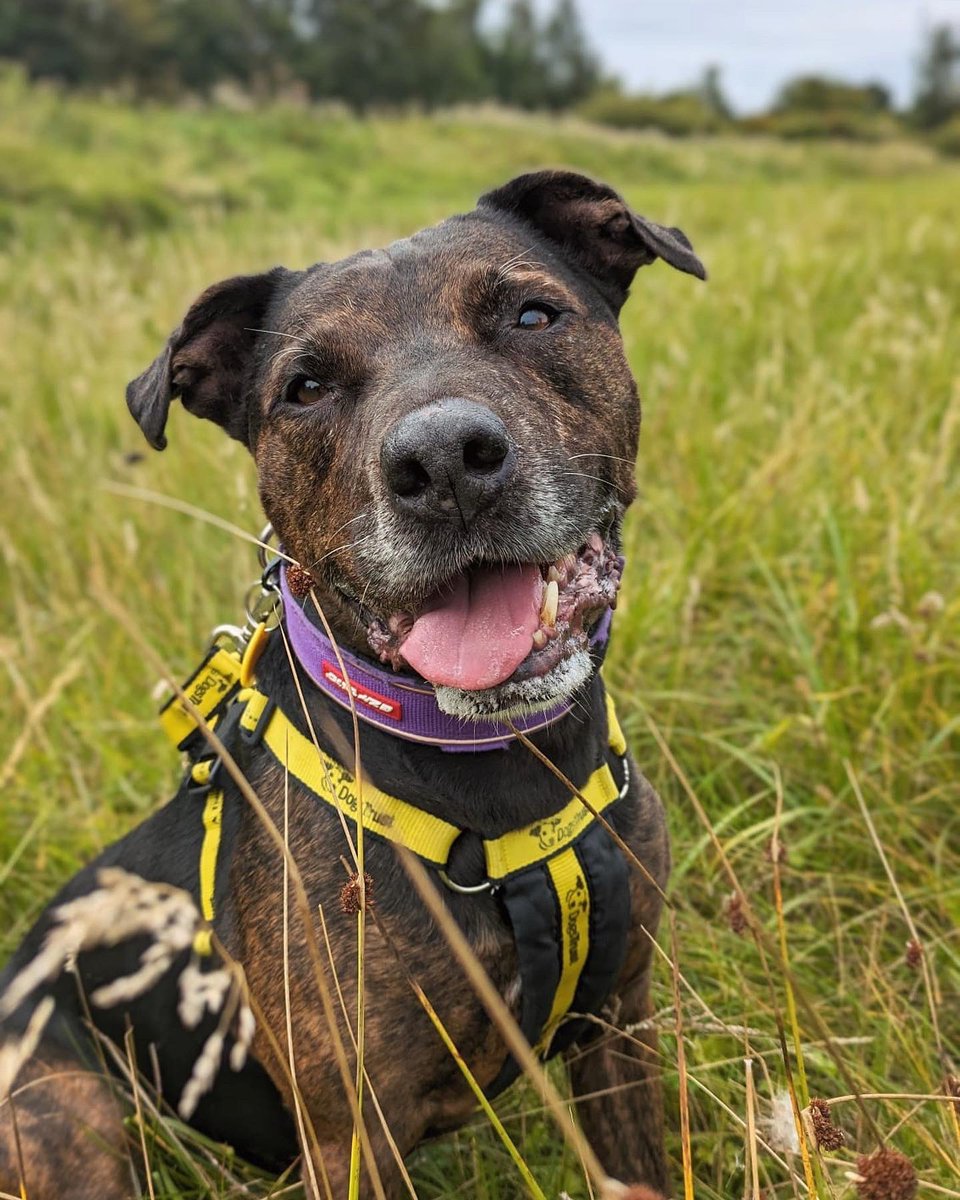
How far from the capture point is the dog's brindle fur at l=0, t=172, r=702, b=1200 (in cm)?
215

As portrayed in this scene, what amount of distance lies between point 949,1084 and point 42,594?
432 cm

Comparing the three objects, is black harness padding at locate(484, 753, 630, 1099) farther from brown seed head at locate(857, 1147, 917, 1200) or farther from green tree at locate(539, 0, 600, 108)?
green tree at locate(539, 0, 600, 108)

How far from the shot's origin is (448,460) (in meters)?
1.97

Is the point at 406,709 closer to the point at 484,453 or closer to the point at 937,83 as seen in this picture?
the point at 484,453

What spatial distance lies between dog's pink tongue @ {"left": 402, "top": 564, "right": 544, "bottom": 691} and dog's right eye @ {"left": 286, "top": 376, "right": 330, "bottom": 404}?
0.62 m

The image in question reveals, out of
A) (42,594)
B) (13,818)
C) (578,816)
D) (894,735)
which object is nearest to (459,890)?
(578,816)

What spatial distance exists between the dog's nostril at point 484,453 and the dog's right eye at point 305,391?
0.63 meters

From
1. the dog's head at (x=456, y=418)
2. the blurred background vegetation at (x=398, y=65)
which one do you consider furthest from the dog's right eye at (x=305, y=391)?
the blurred background vegetation at (x=398, y=65)

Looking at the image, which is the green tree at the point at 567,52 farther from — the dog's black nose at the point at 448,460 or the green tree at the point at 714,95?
the dog's black nose at the point at 448,460

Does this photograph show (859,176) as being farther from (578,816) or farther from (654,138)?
(578,816)

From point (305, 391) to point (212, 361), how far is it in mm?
446

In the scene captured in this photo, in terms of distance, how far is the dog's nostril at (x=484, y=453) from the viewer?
6.49 ft

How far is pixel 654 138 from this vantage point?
30219mm

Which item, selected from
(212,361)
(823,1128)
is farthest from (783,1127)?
(212,361)
